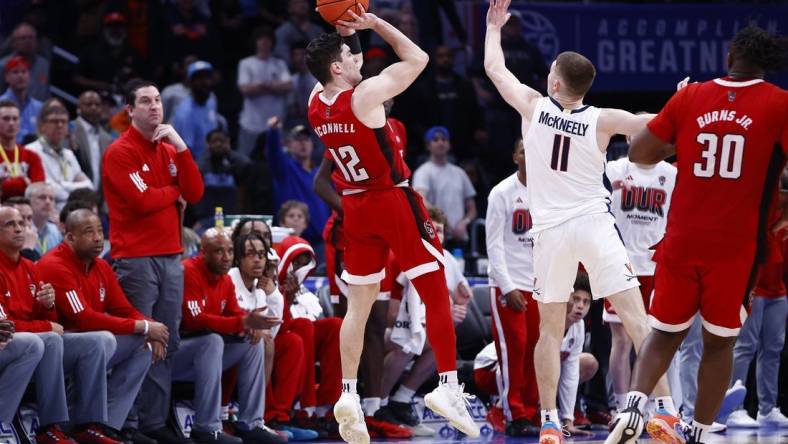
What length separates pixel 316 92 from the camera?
328 inches

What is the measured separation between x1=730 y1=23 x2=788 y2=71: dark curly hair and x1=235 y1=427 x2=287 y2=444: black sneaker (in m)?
4.50

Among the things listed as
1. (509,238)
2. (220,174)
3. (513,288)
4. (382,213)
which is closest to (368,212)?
(382,213)

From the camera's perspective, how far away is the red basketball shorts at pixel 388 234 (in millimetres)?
8125

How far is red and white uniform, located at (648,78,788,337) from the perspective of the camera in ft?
22.5

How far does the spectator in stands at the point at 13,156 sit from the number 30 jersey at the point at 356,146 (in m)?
3.93

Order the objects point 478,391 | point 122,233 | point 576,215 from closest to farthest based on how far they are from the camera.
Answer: point 576,215, point 122,233, point 478,391

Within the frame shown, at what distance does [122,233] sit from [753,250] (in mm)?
4565

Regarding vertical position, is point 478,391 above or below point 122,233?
below

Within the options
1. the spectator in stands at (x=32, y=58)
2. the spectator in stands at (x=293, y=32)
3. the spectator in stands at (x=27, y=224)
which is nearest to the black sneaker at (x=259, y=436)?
the spectator in stands at (x=27, y=224)

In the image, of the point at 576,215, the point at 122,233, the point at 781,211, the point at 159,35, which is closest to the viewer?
the point at 781,211

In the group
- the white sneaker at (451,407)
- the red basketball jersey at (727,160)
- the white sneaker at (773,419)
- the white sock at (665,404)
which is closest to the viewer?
the red basketball jersey at (727,160)

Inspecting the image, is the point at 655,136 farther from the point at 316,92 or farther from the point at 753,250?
the point at 316,92

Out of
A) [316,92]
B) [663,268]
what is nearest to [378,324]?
[316,92]

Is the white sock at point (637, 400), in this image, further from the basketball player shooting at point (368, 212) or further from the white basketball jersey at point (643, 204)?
the white basketball jersey at point (643, 204)
